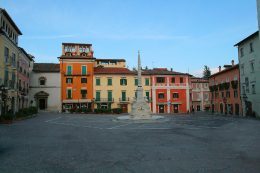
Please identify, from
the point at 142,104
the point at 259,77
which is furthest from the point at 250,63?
the point at 142,104

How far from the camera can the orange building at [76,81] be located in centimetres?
4922

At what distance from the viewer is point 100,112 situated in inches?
1747

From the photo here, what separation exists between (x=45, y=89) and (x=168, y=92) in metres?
27.8

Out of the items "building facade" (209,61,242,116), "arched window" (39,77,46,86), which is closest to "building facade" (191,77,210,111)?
"building facade" (209,61,242,116)

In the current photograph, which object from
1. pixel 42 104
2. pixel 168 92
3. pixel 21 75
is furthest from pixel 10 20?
pixel 168 92

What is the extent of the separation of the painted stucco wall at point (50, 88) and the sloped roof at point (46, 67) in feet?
2.93

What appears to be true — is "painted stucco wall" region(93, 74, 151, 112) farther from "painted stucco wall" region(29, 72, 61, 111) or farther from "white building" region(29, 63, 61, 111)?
"white building" region(29, 63, 61, 111)

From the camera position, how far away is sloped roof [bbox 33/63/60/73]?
49972 millimetres

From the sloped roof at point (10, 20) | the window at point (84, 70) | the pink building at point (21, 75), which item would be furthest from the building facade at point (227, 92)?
the pink building at point (21, 75)

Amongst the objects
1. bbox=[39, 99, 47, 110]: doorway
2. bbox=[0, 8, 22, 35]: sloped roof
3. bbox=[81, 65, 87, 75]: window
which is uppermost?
bbox=[0, 8, 22, 35]: sloped roof

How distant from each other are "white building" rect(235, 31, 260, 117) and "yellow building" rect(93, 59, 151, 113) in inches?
788

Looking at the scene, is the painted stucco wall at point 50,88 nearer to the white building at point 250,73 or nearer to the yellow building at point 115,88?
the yellow building at point 115,88

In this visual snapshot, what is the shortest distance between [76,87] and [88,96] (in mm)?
3309

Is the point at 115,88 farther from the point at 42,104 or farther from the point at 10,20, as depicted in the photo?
the point at 10,20
